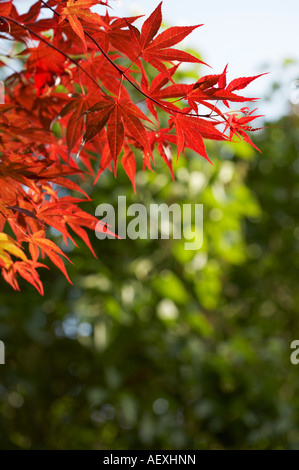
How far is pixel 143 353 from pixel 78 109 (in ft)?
4.78

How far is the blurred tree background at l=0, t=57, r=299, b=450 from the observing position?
5.86 ft

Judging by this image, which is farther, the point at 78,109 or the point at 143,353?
the point at 143,353

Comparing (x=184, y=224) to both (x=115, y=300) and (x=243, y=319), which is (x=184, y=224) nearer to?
(x=115, y=300)

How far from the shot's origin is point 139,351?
1899 mm

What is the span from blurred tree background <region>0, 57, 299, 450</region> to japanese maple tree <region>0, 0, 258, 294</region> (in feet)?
3.74

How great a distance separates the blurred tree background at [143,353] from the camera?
5.86ft

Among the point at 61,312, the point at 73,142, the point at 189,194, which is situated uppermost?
the point at 189,194

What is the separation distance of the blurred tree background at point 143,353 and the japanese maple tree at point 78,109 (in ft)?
3.74

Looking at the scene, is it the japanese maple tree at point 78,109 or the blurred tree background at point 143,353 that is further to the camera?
the blurred tree background at point 143,353

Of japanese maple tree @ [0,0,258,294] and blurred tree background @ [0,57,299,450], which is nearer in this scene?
japanese maple tree @ [0,0,258,294]

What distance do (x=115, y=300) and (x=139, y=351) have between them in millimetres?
260

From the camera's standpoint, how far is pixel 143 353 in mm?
1895

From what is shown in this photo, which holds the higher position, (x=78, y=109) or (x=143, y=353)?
(x=143, y=353)
